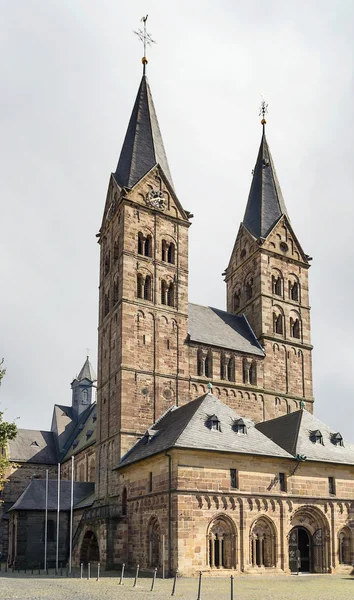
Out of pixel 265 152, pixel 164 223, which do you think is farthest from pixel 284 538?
pixel 265 152

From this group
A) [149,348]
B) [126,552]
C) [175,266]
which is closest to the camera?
[126,552]

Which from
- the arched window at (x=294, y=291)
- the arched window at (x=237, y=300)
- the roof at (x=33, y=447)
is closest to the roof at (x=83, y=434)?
the roof at (x=33, y=447)

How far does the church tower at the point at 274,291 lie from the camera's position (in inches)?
2002

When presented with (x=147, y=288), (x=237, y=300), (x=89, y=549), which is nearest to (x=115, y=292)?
(x=147, y=288)

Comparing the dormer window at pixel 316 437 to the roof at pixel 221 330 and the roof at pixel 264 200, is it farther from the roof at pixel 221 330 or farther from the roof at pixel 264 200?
the roof at pixel 264 200

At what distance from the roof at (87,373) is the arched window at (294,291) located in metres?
38.0

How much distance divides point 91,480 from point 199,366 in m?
16.6

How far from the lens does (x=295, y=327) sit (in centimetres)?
5412

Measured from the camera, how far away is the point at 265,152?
62.1 meters

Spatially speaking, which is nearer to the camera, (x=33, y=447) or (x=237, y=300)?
(x=237, y=300)

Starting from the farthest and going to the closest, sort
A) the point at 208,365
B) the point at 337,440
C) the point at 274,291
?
the point at 274,291
the point at 208,365
the point at 337,440

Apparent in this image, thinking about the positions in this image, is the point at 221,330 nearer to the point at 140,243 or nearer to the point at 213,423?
the point at 140,243

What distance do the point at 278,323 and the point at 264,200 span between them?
1188 cm

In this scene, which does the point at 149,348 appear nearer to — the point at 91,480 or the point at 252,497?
the point at 252,497
